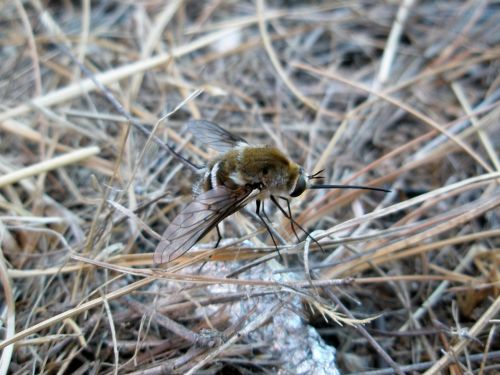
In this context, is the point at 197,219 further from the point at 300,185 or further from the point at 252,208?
the point at 252,208

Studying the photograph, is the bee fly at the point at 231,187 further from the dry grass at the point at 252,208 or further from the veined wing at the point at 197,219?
the dry grass at the point at 252,208

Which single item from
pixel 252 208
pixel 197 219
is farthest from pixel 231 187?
pixel 252 208

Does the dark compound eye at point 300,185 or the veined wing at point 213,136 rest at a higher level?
the veined wing at point 213,136

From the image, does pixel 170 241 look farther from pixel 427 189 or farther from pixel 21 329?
pixel 427 189

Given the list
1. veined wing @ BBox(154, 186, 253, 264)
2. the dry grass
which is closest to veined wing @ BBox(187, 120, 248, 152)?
the dry grass

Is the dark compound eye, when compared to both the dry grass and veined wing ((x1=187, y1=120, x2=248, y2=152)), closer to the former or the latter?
the dry grass

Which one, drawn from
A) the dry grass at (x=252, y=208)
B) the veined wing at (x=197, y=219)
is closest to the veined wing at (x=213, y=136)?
the dry grass at (x=252, y=208)
